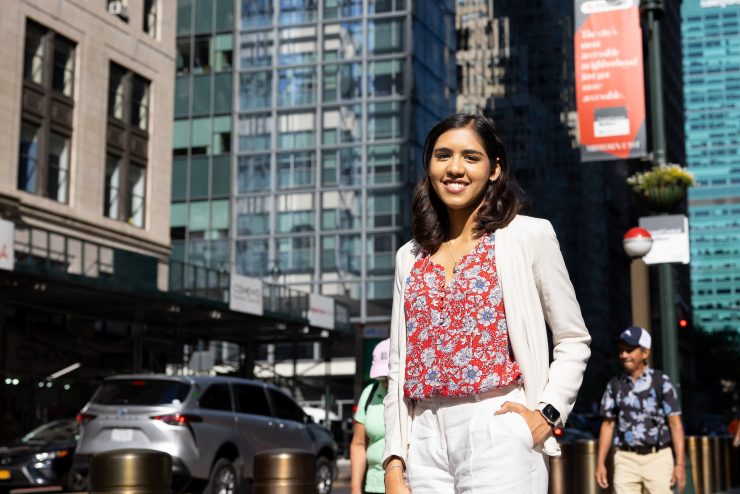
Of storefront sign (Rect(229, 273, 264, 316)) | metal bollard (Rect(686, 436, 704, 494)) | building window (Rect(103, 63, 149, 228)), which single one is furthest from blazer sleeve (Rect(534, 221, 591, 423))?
building window (Rect(103, 63, 149, 228))

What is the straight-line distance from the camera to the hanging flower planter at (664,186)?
1407cm

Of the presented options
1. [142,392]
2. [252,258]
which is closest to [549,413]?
[142,392]

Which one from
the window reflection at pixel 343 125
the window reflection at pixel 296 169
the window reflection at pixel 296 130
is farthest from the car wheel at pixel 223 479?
the window reflection at pixel 296 130

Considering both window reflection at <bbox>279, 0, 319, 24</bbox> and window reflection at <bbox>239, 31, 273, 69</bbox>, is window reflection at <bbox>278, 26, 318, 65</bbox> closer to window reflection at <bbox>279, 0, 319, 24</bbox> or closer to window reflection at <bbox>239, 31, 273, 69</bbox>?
window reflection at <bbox>279, 0, 319, 24</bbox>

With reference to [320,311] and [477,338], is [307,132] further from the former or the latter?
[477,338]

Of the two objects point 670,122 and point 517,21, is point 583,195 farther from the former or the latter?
point 670,122

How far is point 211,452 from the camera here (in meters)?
16.2

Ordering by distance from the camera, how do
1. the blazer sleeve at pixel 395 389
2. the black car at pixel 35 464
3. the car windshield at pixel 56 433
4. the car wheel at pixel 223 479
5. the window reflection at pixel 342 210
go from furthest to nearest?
the window reflection at pixel 342 210 < the car windshield at pixel 56 433 < the black car at pixel 35 464 < the car wheel at pixel 223 479 < the blazer sleeve at pixel 395 389

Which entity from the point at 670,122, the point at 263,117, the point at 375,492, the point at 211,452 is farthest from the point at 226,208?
the point at 670,122

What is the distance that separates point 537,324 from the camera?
3.43 metres

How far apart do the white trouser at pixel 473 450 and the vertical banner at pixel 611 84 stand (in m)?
12.0

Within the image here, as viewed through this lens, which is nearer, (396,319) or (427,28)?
(396,319)

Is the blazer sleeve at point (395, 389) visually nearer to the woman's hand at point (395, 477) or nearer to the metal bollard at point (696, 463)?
the woman's hand at point (395, 477)

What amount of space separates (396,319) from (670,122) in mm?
143001
